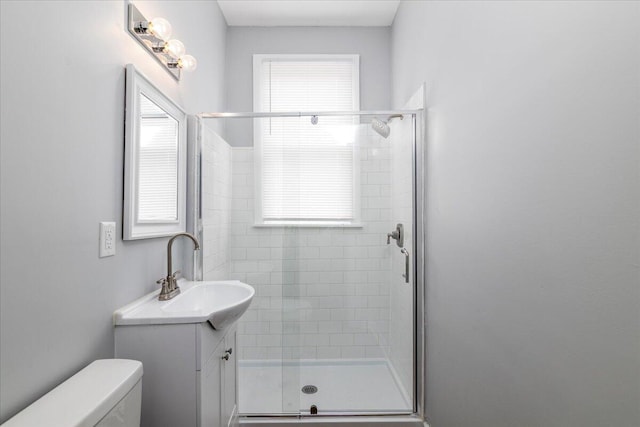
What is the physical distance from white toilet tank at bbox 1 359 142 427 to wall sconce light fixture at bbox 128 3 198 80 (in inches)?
49.9

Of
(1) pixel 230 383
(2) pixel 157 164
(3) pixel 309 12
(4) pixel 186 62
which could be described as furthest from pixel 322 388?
(3) pixel 309 12

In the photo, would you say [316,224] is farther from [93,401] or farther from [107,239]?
[93,401]

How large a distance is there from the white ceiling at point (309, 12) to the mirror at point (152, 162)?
1.37 meters

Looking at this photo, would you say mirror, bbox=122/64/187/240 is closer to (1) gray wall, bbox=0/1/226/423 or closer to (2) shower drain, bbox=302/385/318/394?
(1) gray wall, bbox=0/1/226/423

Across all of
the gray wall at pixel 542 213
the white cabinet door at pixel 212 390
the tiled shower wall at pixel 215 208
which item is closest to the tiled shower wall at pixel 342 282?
the tiled shower wall at pixel 215 208

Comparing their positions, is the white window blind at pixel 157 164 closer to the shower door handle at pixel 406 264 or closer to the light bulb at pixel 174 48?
the light bulb at pixel 174 48

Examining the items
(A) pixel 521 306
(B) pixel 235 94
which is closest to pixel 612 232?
(A) pixel 521 306

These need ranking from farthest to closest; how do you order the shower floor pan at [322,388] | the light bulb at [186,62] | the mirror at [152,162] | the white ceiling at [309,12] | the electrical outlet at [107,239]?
the white ceiling at [309,12] < the shower floor pan at [322,388] < the light bulb at [186,62] < the mirror at [152,162] < the electrical outlet at [107,239]

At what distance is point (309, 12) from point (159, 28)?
168cm

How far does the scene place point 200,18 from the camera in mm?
1983

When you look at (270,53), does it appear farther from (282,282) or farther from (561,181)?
(561,181)

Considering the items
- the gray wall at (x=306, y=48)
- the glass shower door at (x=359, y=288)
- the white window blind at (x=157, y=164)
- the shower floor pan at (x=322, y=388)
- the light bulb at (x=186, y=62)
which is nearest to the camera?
the white window blind at (x=157, y=164)

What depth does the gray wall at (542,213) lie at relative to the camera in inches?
24.4

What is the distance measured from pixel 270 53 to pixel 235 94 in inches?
19.8
